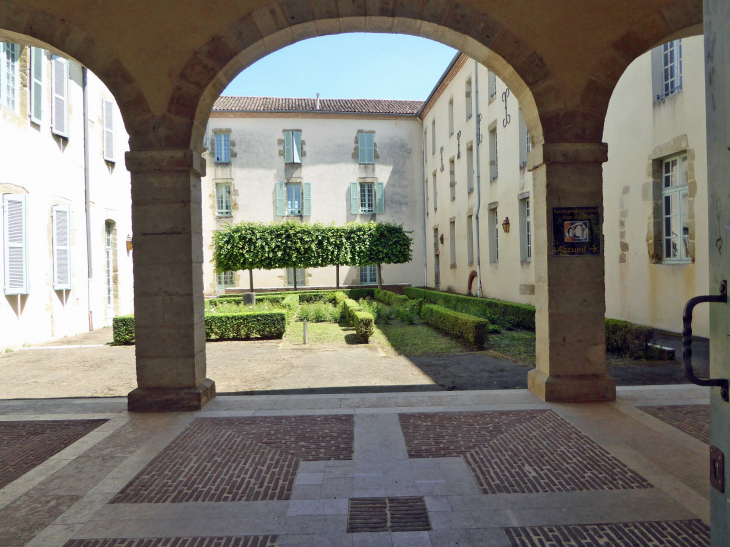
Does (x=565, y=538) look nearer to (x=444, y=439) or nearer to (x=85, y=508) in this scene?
(x=444, y=439)

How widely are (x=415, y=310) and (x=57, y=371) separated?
33.5 ft

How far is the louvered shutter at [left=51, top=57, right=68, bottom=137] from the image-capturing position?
11110 millimetres

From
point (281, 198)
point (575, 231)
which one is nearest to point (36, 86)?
point (575, 231)

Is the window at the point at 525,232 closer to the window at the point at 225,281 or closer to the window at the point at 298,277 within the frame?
the window at the point at 298,277

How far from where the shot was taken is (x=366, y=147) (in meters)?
26.9

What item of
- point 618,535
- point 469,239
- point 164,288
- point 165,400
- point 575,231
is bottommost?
point 618,535

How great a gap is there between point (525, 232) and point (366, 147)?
14531 millimetres

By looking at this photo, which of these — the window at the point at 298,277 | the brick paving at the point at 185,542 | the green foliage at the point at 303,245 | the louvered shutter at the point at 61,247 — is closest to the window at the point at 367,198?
the window at the point at 298,277

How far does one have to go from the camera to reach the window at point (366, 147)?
1057 inches

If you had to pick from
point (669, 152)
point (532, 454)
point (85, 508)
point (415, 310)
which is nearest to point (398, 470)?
point (532, 454)

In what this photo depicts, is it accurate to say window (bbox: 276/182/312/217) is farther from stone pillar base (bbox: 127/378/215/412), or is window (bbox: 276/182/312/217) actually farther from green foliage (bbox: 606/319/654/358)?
stone pillar base (bbox: 127/378/215/412)

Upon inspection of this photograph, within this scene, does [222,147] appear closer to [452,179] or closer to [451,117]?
[451,117]

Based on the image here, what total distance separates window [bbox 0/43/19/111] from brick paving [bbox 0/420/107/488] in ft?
24.8

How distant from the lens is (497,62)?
4.93m
